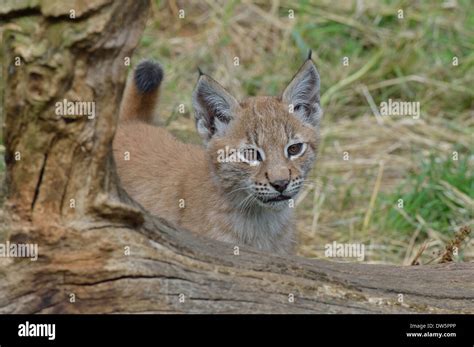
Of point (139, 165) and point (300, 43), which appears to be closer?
point (139, 165)

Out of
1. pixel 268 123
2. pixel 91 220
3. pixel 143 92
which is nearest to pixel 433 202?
pixel 268 123

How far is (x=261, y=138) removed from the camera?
5.86 m

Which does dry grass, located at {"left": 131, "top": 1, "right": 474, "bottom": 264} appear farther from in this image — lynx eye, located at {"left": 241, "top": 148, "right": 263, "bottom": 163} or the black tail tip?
lynx eye, located at {"left": 241, "top": 148, "right": 263, "bottom": 163}

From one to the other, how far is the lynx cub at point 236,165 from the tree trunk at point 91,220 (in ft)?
3.57

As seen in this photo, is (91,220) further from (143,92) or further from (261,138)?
(143,92)

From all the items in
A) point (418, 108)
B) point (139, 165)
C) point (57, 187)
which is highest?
point (418, 108)

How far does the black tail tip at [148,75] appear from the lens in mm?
6832

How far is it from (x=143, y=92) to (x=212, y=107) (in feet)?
2.90

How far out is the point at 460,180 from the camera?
→ 7.63m

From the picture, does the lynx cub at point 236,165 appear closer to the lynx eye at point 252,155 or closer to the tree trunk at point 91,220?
the lynx eye at point 252,155

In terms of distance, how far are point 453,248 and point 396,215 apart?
1.71 meters

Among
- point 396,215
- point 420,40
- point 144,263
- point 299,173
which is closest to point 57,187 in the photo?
point 144,263

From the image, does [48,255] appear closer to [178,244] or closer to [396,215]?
[178,244]

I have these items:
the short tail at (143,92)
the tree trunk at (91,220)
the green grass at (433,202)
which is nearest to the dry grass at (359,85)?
the green grass at (433,202)
